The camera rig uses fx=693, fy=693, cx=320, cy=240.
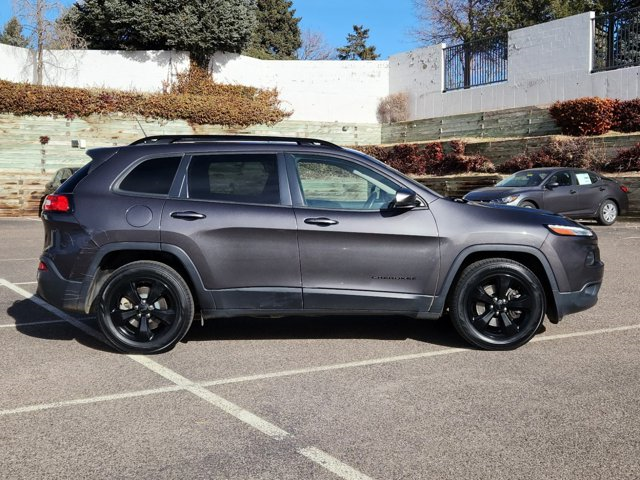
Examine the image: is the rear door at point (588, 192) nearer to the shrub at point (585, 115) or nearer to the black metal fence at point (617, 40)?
the shrub at point (585, 115)

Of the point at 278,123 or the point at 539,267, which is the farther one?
the point at 278,123

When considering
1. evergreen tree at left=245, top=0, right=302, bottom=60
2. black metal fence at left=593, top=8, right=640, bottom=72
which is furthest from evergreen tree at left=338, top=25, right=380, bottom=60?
black metal fence at left=593, top=8, right=640, bottom=72

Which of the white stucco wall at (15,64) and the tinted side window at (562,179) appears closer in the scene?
the tinted side window at (562,179)

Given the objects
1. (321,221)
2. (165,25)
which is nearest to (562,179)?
(321,221)

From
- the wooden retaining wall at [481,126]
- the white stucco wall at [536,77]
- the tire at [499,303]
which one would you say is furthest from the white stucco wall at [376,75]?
the tire at [499,303]

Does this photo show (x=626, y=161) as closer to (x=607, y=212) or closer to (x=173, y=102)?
(x=607, y=212)

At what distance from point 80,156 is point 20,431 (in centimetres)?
2426

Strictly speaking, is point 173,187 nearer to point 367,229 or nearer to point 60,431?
point 367,229

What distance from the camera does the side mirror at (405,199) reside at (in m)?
5.46

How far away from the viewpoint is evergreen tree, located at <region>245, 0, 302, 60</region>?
162 ft

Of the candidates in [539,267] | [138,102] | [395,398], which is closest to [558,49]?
[138,102]

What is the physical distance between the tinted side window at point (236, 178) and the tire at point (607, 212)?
13668 mm

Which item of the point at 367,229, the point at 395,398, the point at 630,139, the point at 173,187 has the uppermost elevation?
the point at 630,139

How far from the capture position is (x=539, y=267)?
5.86 meters
